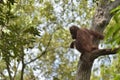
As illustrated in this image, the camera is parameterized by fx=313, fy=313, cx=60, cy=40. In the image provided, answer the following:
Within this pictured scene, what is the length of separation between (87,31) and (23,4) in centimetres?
604

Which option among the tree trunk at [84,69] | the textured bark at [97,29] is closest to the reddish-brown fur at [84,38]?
the textured bark at [97,29]

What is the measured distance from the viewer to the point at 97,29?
5.36 m

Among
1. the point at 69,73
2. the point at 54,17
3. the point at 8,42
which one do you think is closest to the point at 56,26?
the point at 54,17

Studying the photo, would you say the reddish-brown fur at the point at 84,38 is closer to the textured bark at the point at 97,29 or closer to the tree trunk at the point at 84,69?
the textured bark at the point at 97,29

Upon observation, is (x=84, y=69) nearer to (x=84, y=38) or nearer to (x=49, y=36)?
(x=84, y=38)

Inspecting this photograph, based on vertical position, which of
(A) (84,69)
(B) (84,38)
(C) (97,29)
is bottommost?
(A) (84,69)

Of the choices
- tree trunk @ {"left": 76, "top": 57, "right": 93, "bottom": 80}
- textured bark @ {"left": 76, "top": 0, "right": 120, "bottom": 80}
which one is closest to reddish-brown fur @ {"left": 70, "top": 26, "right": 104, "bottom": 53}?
textured bark @ {"left": 76, "top": 0, "right": 120, "bottom": 80}

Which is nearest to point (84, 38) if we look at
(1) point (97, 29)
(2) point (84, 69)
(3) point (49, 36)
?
(1) point (97, 29)

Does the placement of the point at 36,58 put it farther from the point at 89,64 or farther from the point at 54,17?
the point at 89,64

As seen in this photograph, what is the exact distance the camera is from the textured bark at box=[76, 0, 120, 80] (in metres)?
4.87

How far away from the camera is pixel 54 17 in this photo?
460 inches

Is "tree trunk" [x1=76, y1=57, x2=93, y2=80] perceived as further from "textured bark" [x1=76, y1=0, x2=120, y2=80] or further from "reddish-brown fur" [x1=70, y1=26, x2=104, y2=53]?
"reddish-brown fur" [x1=70, y1=26, x2=104, y2=53]

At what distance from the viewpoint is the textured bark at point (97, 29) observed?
487 cm

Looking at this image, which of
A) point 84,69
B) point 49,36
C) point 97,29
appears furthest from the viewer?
point 49,36
